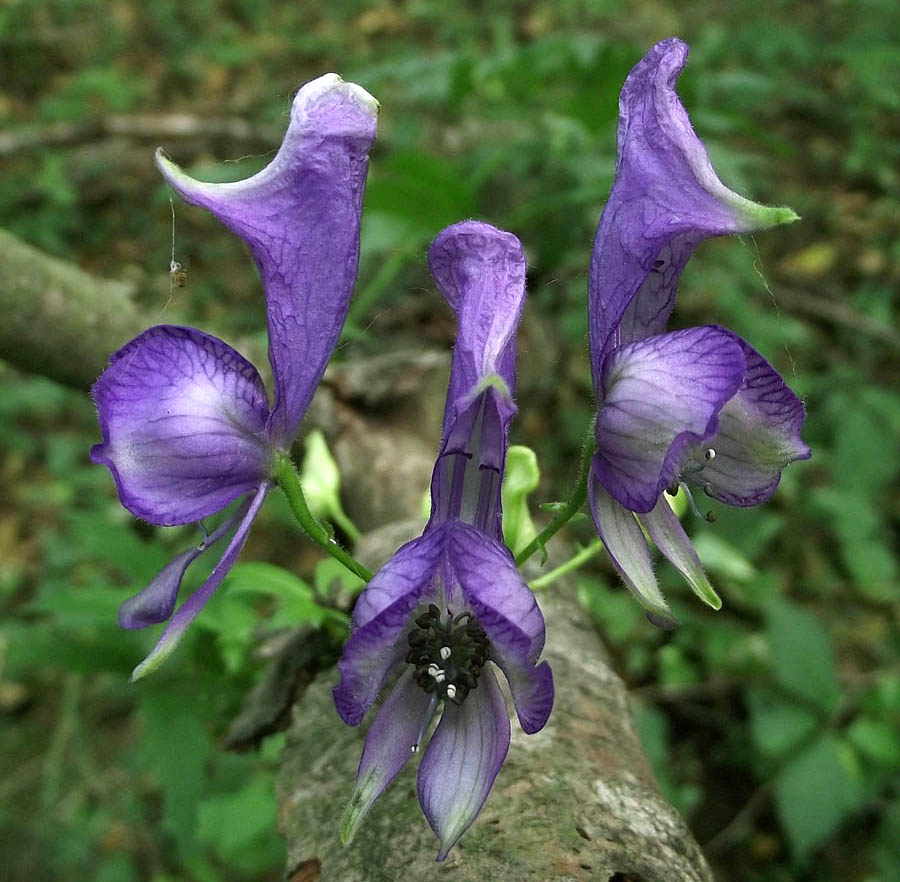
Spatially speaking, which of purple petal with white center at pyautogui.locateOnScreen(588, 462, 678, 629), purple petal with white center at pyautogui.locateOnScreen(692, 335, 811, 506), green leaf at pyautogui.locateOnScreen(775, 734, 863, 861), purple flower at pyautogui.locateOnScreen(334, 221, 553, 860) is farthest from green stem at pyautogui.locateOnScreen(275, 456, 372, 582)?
green leaf at pyautogui.locateOnScreen(775, 734, 863, 861)

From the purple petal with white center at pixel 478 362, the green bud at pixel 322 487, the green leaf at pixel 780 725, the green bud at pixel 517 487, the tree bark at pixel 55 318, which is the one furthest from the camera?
the green leaf at pixel 780 725

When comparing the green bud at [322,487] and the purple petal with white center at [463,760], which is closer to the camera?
the purple petal with white center at [463,760]

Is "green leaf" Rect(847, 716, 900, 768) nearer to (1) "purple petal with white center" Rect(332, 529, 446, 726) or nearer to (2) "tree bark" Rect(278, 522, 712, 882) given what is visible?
(2) "tree bark" Rect(278, 522, 712, 882)

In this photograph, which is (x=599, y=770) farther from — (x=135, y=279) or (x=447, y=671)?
(x=135, y=279)

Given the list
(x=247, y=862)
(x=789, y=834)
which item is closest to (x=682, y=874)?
(x=789, y=834)

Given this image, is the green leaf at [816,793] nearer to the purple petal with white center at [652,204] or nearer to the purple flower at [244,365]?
the purple petal with white center at [652,204]

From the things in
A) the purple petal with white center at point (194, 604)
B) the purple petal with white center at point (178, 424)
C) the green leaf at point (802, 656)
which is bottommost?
the green leaf at point (802, 656)

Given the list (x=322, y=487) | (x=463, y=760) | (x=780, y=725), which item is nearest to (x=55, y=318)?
(x=322, y=487)

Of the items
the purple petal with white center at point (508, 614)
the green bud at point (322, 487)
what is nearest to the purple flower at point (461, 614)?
the purple petal with white center at point (508, 614)

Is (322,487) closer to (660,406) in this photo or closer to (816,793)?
(660,406)
